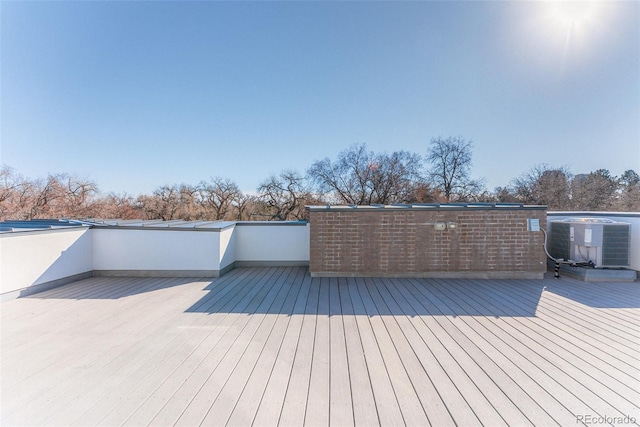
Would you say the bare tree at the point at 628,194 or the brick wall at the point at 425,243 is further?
the bare tree at the point at 628,194

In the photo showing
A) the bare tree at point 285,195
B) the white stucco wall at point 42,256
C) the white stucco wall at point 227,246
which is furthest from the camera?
the bare tree at point 285,195

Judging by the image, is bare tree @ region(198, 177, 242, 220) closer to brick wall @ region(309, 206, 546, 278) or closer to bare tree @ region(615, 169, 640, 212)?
brick wall @ region(309, 206, 546, 278)

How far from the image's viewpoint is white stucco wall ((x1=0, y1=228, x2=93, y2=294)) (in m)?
3.25

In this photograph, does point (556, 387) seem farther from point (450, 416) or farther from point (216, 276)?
point (216, 276)

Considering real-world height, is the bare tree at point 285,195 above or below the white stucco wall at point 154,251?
above

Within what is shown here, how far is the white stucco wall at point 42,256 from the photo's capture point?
325 centimetres

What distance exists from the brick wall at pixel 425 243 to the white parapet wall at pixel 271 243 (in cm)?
100

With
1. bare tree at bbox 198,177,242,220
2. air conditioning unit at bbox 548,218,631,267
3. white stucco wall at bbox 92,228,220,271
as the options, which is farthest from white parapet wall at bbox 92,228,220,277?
air conditioning unit at bbox 548,218,631,267

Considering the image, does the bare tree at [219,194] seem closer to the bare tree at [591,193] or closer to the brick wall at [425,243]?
the brick wall at [425,243]

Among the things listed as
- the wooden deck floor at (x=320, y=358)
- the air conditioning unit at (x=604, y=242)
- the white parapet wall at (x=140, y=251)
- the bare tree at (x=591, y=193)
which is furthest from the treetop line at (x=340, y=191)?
the air conditioning unit at (x=604, y=242)

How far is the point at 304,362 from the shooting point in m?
1.88

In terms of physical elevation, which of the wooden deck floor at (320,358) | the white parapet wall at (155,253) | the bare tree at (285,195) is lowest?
the wooden deck floor at (320,358)

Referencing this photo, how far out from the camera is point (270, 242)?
544 centimetres

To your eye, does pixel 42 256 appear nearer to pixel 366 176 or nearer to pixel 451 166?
pixel 366 176
